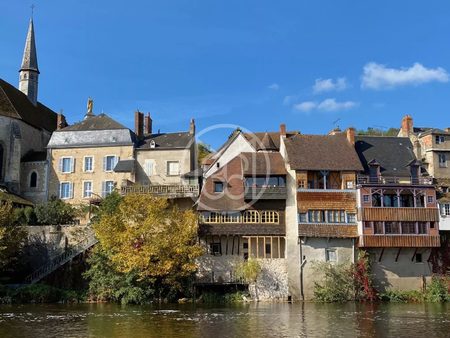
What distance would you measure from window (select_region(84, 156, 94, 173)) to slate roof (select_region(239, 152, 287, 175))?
15704mm

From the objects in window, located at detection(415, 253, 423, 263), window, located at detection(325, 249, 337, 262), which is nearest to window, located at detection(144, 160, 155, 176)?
window, located at detection(325, 249, 337, 262)

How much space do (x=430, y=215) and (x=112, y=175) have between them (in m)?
28.4

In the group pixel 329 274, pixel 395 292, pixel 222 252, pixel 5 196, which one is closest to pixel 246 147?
pixel 222 252

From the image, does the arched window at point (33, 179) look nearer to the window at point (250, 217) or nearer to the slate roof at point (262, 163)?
the slate roof at point (262, 163)

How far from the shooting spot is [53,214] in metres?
46.2

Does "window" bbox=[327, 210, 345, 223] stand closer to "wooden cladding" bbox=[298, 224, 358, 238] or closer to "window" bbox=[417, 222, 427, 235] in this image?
"wooden cladding" bbox=[298, 224, 358, 238]

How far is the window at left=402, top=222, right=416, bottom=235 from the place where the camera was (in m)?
42.3

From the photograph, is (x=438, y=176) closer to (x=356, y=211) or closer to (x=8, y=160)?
(x=356, y=211)

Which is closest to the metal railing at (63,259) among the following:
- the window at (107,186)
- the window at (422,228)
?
the window at (107,186)

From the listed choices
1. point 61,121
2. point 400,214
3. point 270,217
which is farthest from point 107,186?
point 400,214

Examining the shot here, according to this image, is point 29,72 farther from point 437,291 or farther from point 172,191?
point 437,291

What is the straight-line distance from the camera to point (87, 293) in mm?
40688

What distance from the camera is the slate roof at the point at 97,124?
2135 inches

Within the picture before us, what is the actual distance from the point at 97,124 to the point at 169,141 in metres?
7.46
